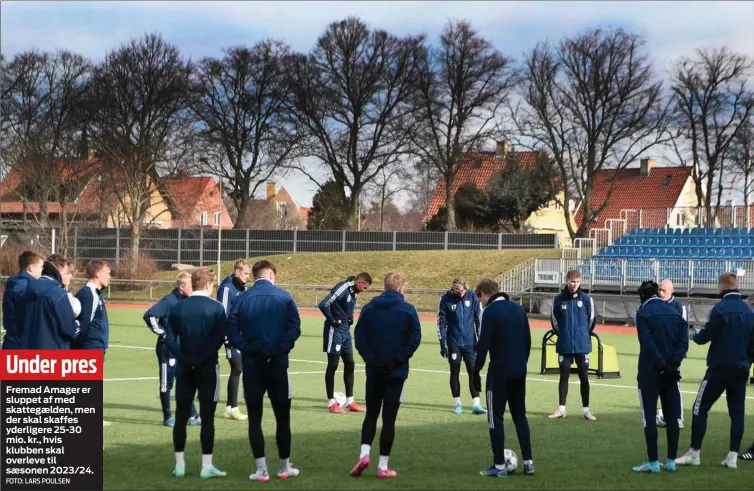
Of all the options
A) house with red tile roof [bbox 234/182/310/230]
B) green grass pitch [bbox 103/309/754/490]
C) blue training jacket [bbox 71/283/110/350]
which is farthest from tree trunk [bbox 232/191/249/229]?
blue training jacket [bbox 71/283/110/350]

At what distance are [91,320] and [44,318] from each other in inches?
46.9

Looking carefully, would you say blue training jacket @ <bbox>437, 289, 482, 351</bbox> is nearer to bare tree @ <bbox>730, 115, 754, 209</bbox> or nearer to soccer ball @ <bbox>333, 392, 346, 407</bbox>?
soccer ball @ <bbox>333, 392, 346, 407</bbox>

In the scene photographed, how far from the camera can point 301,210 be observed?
13875 centimetres

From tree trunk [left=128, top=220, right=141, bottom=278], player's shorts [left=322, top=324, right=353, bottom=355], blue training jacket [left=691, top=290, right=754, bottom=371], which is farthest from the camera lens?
tree trunk [left=128, top=220, right=141, bottom=278]

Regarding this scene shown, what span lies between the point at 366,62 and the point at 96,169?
1756cm

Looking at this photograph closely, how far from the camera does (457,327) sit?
46.7ft

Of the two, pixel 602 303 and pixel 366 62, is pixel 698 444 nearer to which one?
pixel 602 303

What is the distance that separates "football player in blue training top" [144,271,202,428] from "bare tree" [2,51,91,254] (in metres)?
48.6

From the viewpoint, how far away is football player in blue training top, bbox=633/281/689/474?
988 centimetres

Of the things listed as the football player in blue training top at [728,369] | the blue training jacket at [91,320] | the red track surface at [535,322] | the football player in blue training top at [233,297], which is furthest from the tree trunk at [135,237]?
the football player in blue training top at [728,369]

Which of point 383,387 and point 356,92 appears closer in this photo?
point 383,387

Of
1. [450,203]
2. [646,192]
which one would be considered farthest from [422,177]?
[646,192]

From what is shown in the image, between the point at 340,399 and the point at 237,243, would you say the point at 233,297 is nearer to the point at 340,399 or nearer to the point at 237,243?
the point at 340,399

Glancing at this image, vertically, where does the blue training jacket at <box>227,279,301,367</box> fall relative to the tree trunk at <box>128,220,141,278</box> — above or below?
below
